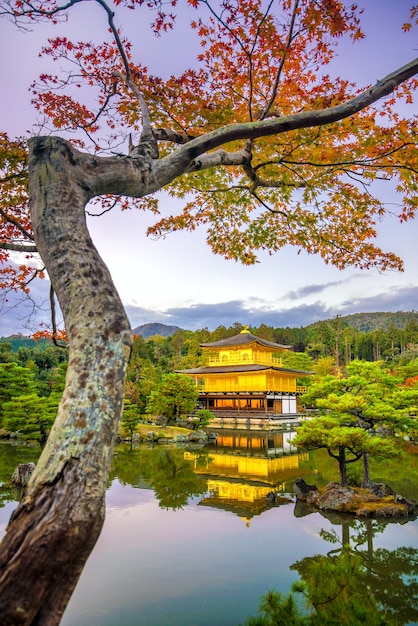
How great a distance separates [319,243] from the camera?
16.4 ft

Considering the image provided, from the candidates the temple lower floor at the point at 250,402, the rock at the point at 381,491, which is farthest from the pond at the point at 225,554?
the temple lower floor at the point at 250,402

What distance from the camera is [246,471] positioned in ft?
34.0

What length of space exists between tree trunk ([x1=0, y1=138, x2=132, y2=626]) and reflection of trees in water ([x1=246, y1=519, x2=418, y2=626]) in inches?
86.2

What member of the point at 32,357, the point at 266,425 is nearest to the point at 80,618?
the point at 266,425

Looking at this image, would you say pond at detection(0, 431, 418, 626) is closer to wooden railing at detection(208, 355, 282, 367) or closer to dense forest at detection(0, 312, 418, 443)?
dense forest at detection(0, 312, 418, 443)

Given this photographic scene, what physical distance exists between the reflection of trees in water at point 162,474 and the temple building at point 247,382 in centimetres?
1159

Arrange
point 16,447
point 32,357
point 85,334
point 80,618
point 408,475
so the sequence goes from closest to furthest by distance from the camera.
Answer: point 85,334 < point 80,618 < point 408,475 < point 16,447 < point 32,357

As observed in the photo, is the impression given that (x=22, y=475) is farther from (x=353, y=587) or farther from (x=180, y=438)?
(x=180, y=438)

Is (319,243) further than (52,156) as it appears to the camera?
Yes

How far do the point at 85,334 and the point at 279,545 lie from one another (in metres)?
5.19

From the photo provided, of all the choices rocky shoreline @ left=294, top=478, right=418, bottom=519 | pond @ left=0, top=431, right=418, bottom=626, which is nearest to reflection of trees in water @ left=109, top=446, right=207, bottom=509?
pond @ left=0, top=431, right=418, bottom=626

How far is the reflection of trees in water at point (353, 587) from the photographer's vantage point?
107 inches

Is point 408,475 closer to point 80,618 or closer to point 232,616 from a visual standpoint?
point 232,616

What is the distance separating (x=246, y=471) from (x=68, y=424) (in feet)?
32.7
